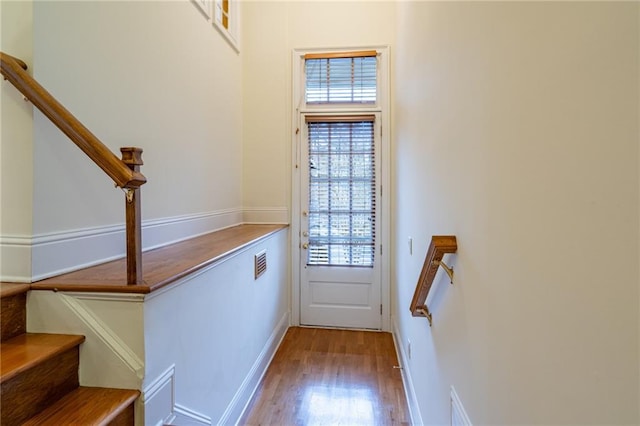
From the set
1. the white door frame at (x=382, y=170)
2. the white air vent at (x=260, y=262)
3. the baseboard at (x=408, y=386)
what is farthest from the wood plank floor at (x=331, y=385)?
the white air vent at (x=260, y=262)

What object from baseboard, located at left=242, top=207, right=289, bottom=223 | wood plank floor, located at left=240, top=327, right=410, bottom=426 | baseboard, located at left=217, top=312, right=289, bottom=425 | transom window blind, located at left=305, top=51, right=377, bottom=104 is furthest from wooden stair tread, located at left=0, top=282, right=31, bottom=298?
transom window blind, located at left=305, top=51, right=377, bottom=104

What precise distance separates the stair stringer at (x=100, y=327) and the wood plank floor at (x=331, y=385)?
1243mm

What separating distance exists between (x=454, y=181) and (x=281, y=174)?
2.57 metres

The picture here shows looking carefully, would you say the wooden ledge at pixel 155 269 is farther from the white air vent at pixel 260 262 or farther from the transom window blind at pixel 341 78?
the transom window blind at pixel 341 78

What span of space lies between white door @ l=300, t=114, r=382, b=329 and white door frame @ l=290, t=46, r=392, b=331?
0.06m

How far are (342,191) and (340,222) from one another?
0.34m

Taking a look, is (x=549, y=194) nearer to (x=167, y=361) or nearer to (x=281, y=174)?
(x=167, y=361)

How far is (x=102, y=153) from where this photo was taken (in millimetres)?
1113

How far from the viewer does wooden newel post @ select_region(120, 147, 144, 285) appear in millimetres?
1142

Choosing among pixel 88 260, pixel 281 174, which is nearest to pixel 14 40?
pixel 88 260

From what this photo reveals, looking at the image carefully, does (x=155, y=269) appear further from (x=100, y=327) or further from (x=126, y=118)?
(x=126, y=118)

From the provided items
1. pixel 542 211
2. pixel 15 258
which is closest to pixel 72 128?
pixel 15 258

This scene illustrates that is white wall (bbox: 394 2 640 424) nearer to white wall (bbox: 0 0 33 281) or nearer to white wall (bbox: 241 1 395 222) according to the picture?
white wall (bbox: 0 0 33 281)

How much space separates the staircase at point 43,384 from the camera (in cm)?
97
